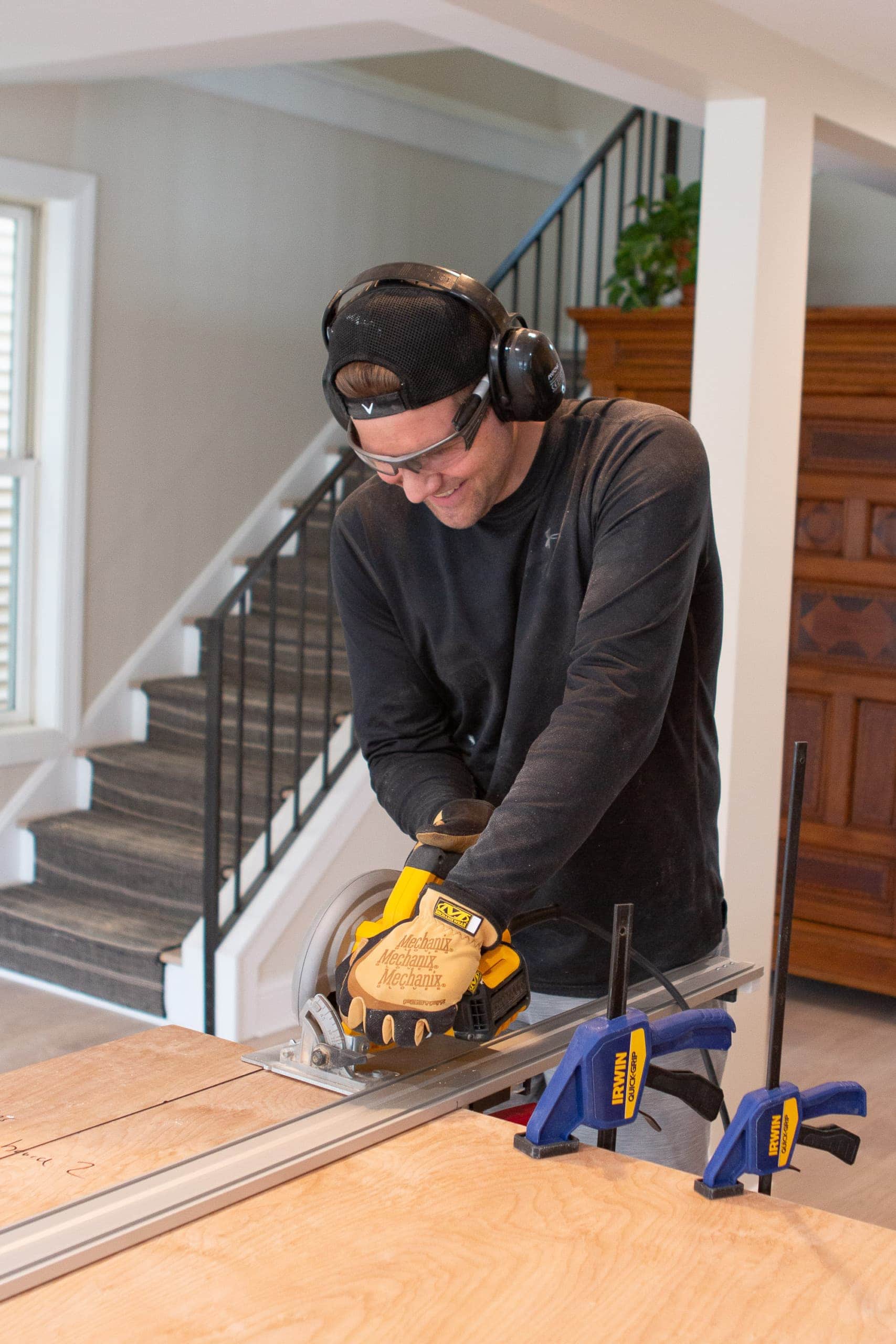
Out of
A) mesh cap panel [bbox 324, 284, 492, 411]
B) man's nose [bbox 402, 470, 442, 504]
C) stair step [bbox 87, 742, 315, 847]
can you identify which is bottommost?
stair step [bbox 87, 742, 315, 847]

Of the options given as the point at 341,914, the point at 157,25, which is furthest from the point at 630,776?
the point at 157,25

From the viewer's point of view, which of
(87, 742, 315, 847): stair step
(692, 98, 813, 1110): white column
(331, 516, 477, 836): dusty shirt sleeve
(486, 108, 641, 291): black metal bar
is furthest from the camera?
(486, 108, 641, 291): black metal bar

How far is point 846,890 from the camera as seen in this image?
4.42 m

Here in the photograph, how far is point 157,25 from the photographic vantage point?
348 cm

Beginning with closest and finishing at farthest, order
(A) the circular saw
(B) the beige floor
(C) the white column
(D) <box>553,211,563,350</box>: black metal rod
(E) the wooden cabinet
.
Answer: (A) the circular saw → (C) the white column → (B) the beige floor → (E) the wooden cabinet → (D) <box>553,211,563,350</box>: black metal rod

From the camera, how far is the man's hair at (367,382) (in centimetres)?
144

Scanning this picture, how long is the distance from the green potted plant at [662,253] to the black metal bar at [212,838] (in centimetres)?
184

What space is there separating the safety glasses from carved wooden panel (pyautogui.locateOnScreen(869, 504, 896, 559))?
3.02 metres

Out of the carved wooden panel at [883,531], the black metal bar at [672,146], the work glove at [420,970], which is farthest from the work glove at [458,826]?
the black metal bar at [672,146]

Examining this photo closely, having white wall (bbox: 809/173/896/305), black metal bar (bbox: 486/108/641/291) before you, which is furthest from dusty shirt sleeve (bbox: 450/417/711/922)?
white wall (bbox: 809/173/896/305)

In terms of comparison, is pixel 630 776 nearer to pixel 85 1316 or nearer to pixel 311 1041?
pixel 311 1041

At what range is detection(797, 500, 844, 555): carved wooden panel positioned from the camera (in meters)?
4.36

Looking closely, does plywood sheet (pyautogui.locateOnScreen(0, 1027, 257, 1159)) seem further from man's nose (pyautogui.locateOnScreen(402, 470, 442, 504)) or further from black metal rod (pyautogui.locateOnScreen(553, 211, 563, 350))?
black metal rod (pyautogui.locateOnScreen(553, 211, 563, 350))

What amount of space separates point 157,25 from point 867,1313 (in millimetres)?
3369
